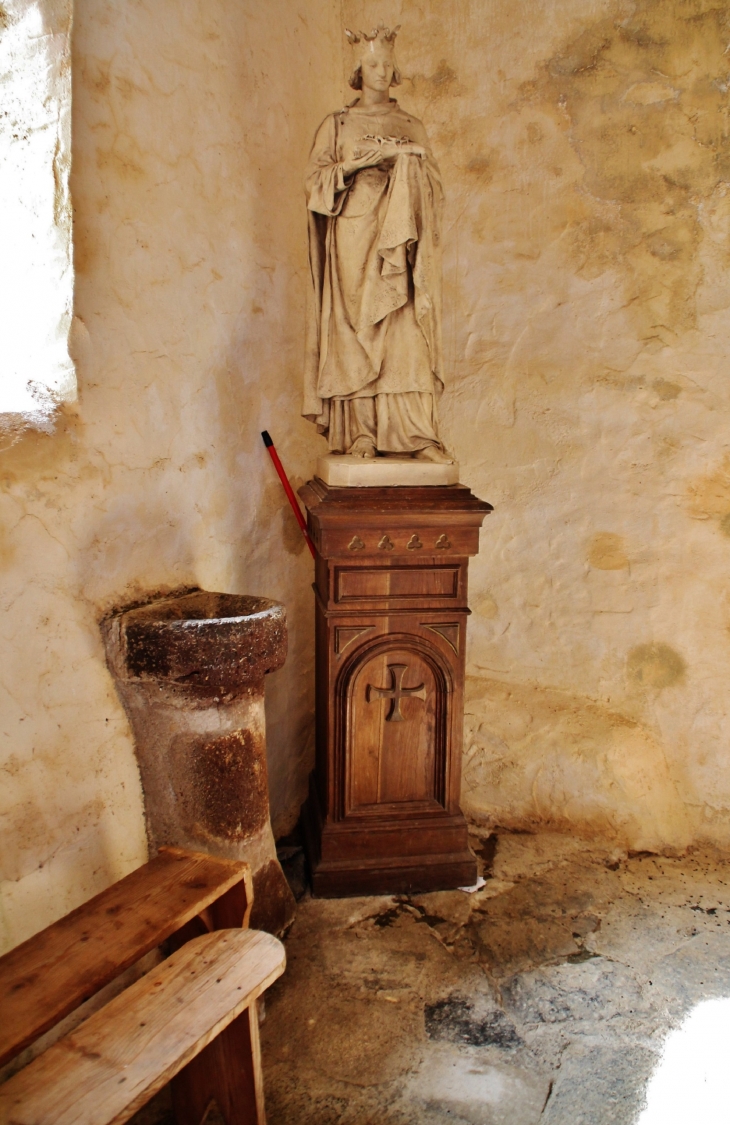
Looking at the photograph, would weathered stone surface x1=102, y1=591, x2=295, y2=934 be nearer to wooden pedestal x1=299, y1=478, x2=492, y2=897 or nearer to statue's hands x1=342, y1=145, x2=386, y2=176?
wooden pedestal x1=299, y1=478, x2=492, y2=897

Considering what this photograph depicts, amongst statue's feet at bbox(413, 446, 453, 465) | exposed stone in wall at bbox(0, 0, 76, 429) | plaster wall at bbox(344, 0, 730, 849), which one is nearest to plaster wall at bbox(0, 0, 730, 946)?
plaster wall at bbox(344, 0, 730, 849)

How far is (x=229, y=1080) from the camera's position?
158cm

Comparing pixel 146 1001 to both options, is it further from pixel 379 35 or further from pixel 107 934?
pixel 379 35

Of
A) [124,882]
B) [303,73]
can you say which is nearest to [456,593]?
[124,882]

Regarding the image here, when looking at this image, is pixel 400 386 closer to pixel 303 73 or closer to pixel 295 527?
pixel 295 527

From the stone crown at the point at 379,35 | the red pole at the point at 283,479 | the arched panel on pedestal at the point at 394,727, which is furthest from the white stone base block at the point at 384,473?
the stone crown at the point at 379,35

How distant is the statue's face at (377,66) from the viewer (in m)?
2.27

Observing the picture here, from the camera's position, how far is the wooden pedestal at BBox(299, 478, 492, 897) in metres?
2.27

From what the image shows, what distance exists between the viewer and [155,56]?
2.01 metres

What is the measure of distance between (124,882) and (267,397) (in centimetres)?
157

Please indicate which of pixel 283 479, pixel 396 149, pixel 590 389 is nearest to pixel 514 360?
pixel 590 389

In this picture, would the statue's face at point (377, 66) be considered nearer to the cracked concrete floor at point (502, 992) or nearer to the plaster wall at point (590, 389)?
the plaster wall at point (590, 389)

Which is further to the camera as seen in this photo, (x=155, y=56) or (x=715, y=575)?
(x=715, y=575)

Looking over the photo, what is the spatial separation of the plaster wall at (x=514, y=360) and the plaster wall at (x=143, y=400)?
1cm
